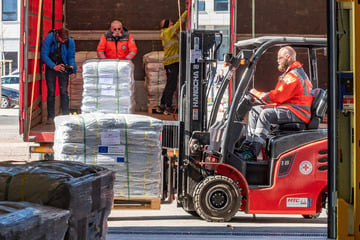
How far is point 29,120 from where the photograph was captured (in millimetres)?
10359

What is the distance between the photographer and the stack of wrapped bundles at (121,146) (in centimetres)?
875

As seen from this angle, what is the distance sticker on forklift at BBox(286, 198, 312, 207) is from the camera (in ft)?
28.5

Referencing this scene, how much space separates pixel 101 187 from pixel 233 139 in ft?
13.7

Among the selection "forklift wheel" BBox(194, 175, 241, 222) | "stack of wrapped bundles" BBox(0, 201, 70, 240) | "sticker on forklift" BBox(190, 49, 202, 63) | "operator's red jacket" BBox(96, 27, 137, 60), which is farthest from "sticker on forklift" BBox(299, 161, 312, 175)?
"stack of wrapped bundles" BBox(0, 201, 70, 240)

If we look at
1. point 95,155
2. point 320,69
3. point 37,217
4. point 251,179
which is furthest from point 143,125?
point 320,69

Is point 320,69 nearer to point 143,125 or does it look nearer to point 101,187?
point 143,125

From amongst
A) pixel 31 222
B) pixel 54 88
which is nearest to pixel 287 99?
pixel 54 88

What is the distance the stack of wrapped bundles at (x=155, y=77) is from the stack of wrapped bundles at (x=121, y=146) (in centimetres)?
348

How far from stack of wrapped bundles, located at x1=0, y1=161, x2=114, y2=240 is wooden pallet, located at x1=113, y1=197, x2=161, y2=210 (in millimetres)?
4045

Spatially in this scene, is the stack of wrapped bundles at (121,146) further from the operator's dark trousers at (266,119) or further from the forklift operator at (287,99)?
the forklift operator at (287,99)

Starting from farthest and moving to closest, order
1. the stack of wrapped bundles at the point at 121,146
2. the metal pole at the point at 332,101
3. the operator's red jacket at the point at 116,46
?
the operator's red jacket at the point at 116,46, the stack of wrapped bundles at the point at 121,146, the metal pole at the point at 332,101

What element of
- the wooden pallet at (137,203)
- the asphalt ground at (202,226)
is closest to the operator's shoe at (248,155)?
the asphalt ground at (202,226)

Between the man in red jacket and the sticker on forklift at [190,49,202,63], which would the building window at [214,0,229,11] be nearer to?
the man in red jacket

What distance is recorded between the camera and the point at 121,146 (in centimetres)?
879
